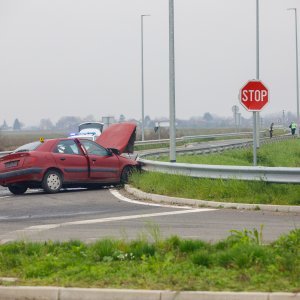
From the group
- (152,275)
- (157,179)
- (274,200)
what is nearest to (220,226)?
(274,200)

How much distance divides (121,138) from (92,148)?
289 centimetres

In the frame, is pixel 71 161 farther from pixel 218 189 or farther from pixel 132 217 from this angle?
pixel 132 217

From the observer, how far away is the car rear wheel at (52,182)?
18719mm

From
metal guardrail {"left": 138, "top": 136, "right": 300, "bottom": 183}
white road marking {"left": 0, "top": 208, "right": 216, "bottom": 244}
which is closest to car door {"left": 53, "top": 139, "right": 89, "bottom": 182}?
metal guardrail {"left": 138, "top": 136, "right": 300, "bottom": 183}

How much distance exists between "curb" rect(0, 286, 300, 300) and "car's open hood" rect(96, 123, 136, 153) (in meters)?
14.8

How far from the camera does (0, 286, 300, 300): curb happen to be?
6.84 m

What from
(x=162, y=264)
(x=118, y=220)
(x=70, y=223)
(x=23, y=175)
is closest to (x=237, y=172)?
(x=118, y=220)

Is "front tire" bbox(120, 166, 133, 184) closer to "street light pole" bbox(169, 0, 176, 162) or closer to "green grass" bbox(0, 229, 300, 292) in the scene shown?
"street light pole" bbox(169, 0, 176, 162)

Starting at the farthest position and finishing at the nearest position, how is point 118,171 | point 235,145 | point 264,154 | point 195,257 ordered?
point 235,145 → point 264,154 → point 118,171 → point 195,257

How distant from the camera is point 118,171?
1995 centimetres

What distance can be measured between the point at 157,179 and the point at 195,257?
9.44 metres

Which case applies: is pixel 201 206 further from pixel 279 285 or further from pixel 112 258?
pixel 279 285

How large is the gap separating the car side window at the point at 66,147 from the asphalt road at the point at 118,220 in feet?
6.76

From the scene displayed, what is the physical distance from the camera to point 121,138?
2275 centimetres
